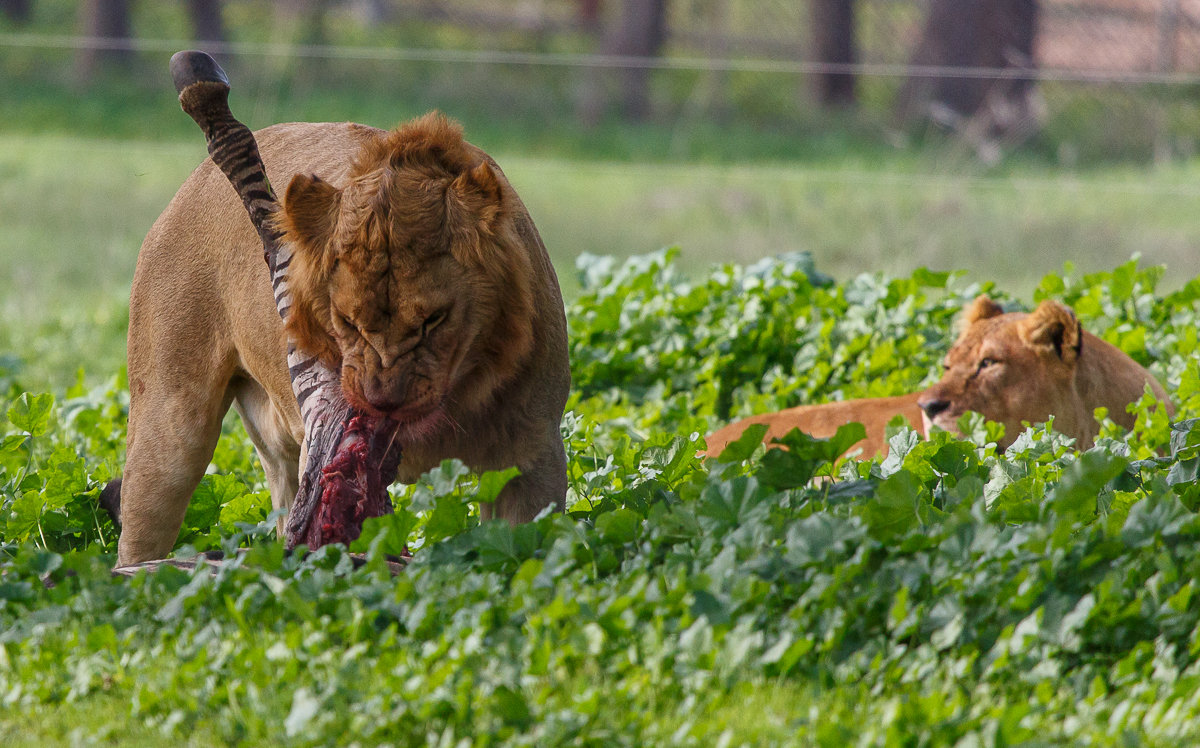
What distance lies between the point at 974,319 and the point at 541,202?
7.58m

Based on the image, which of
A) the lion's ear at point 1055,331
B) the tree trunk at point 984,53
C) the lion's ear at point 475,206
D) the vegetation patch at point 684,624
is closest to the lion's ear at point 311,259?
the lion's ear at point 475,206

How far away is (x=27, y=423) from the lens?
15.6ft

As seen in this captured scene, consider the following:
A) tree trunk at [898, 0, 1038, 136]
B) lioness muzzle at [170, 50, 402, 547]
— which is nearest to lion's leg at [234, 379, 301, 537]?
lioness muzzle at [170, 50, 402, 547]

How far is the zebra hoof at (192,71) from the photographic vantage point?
4387 mm

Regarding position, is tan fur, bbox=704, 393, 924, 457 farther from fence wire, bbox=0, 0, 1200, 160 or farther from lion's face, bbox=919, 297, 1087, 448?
fence wire, bbox=0, 0, 1200, 160

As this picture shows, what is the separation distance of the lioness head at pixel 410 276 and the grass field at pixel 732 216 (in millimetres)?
7276

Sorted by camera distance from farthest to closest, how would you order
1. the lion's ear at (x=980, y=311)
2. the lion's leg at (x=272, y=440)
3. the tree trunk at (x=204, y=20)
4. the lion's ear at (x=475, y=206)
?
the tree trunk at (x=204, y=20), the lion's ear at (x=980, y=311), the lion's leg at (x=272, y=440), the lion's ear at (x=475, y=206)

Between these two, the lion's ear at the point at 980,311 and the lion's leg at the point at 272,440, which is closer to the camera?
the lion's leg at the point at 272,440

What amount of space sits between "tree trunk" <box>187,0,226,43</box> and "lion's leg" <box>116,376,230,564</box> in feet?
58.5

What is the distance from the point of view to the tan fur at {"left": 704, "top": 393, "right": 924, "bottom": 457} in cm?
600

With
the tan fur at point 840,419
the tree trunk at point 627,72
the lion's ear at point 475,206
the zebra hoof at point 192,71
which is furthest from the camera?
the tree trunk at point 627,72

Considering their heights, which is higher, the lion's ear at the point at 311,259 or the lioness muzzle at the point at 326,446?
the lion's ear at the point at 311,259

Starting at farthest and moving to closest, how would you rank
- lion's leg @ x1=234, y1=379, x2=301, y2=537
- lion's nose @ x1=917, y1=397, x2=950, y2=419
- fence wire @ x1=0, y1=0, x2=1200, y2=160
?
fence wire @ x1=0, y1=0, x2=1200, y2=160
lion's nose @ x1=917, y1=397, x2=950, y2=419
lion's leg @ x1=234, y1=379, x2=301, y2=537

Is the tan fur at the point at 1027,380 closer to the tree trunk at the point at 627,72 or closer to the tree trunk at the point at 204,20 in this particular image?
the tree trunk at the point at 627,72
